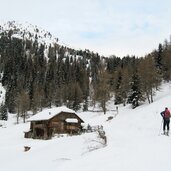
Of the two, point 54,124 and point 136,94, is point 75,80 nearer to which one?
point 136,94

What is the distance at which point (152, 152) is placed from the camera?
14.1m

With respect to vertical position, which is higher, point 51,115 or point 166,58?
point 166,58

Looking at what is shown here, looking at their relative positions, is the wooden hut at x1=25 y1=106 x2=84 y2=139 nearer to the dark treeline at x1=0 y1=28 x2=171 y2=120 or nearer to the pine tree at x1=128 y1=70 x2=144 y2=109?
the pine tree at x1=128 y1=70 x2=144 y2=109

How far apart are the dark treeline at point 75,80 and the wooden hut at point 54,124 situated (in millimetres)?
14151

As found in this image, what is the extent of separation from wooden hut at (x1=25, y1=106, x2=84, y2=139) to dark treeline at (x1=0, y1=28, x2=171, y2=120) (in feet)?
46.4

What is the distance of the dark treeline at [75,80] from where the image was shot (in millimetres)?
63969

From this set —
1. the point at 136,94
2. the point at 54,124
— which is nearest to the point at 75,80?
the point at 136,94

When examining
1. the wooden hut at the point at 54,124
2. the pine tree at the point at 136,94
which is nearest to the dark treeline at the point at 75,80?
the pine tree at the point at 136,94

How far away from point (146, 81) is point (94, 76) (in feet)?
257

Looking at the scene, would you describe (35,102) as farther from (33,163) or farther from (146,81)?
(33,163)

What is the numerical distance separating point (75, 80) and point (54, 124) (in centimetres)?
6673

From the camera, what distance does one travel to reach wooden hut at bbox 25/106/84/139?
5406cm

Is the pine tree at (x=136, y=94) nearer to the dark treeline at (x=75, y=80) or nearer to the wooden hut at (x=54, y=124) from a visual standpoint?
the dark treeline at (x=75, y=80)

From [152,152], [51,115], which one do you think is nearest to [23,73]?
[51,115]
